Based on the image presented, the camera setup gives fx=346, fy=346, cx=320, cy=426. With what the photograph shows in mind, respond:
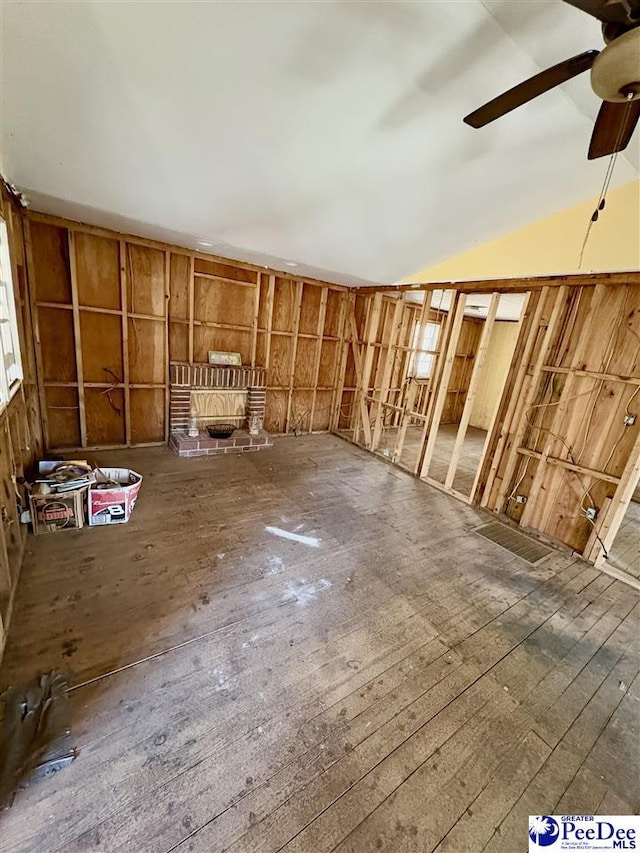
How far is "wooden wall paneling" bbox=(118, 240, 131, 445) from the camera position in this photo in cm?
418

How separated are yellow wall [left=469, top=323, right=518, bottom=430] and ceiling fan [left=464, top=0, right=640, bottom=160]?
6.91m

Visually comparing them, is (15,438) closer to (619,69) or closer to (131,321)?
(131,321)

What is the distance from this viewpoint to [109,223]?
3.72 meters

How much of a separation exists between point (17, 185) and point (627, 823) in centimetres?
554

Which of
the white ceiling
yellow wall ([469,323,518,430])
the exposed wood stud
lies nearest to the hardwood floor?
the exposed wood stud

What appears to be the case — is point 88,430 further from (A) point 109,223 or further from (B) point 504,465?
(B) point 504,465

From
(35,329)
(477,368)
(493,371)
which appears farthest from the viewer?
(493,371)

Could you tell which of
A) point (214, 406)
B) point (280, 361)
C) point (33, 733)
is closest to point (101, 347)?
point (214, 406)

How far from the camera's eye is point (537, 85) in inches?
56.4

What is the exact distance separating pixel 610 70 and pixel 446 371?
3529 millimetres

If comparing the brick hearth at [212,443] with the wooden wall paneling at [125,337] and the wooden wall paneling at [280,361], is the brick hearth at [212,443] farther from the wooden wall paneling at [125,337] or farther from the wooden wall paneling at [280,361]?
the wooden wall paneling at [280,361]

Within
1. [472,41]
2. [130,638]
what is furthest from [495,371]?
[130,638]

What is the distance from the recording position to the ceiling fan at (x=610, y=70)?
1.14 metres

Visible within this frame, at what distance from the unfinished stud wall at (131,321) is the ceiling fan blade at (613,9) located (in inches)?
171
